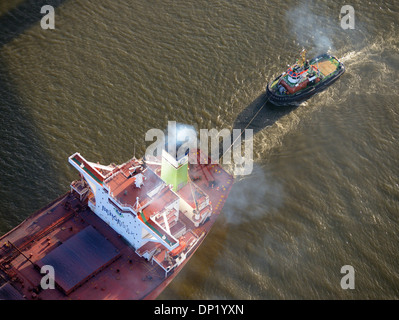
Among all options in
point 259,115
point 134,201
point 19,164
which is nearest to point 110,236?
point 134,201

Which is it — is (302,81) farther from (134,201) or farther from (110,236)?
(110,236)

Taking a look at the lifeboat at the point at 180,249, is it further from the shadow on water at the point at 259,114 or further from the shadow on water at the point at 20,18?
the shadow on water at the point at 20,18

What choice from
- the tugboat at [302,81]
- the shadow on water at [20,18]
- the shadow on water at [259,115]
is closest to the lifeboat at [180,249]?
the shadow on water at [259,115]

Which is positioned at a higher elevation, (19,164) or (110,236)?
(19,164)

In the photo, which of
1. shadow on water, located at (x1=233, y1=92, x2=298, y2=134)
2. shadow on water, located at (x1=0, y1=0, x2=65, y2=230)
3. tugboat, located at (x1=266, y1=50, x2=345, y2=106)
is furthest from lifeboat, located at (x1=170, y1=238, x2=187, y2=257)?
tugboat, located at (x1=266, y1=50, x2=345, y2=106)

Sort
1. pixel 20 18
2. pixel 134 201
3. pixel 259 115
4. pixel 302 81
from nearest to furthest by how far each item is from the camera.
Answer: pixel 134 201, pixel 259 115, pixel 302 81, pixel 20 18

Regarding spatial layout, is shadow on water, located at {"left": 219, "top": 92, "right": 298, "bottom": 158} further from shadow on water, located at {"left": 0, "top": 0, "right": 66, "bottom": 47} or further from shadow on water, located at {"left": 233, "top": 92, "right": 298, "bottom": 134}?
shadow on water, located at {"left": 0, "top": 0, "right": 66, "bottom": 47}

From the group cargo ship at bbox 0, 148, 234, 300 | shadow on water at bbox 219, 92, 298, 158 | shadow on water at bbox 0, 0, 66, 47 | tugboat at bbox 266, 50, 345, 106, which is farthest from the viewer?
shadow on water at bbox 0, 0, 66, 47
